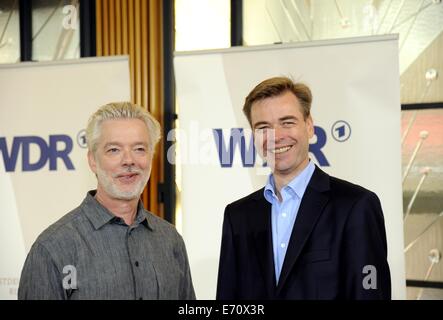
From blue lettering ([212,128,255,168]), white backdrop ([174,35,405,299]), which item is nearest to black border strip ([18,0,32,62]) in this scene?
white backdrop ([174,35,405,299])

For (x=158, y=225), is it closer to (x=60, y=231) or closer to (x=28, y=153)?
(x=60, y=231)

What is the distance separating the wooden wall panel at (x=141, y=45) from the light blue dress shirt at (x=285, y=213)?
0.93m

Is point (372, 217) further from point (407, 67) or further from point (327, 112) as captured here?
point (407, 67)

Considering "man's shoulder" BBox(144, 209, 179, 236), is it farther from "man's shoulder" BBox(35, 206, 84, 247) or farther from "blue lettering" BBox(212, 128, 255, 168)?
"blue lettering" BBox(212, 128, 255, 168)

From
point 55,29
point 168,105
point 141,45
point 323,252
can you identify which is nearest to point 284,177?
point 323,252

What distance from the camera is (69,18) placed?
264 centimetres

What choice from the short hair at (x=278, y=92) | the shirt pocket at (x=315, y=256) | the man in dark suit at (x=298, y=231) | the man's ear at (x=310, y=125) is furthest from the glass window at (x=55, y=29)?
the shirt pocket at (x=315, y=256)

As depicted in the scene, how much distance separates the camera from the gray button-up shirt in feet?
5.16

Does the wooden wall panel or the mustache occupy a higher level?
the wooden wall panel

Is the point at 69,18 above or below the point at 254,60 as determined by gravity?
above

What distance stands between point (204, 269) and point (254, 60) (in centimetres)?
88

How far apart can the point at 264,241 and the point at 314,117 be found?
56 centimetres

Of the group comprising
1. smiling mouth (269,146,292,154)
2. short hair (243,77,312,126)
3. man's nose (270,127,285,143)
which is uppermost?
short hair (243,77,312,126)
